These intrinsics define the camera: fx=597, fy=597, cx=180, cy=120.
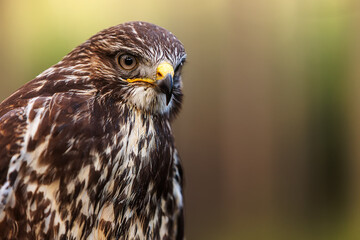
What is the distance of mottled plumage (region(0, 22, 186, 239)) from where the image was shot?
1.81 metres

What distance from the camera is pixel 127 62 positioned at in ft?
6.27

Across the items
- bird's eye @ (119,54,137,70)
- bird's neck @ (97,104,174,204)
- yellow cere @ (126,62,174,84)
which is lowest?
bird's neck @ (97,104,174,204)

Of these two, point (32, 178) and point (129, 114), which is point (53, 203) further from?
point (129, 114)

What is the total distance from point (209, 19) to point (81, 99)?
1934 millimetres

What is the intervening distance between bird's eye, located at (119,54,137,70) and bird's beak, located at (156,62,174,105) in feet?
0.28

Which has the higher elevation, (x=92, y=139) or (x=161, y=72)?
A: (x=161, y=72)

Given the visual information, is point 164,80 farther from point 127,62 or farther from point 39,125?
point 39,125

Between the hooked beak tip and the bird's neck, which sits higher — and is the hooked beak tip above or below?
above

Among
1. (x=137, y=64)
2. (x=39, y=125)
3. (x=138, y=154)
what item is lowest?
(x=138, y=154)

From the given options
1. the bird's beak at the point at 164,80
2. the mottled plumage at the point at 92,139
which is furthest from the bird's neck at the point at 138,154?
the bird's beak at the point at 164,80

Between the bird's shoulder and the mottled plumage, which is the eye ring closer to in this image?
the mottled plumage

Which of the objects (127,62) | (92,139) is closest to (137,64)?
(127,62)

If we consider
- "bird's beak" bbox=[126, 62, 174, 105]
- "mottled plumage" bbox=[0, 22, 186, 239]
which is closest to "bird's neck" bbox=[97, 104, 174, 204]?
"mottled plumage" bbox=[0, 22, 186, 239]

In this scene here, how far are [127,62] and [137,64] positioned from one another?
0.04 m
